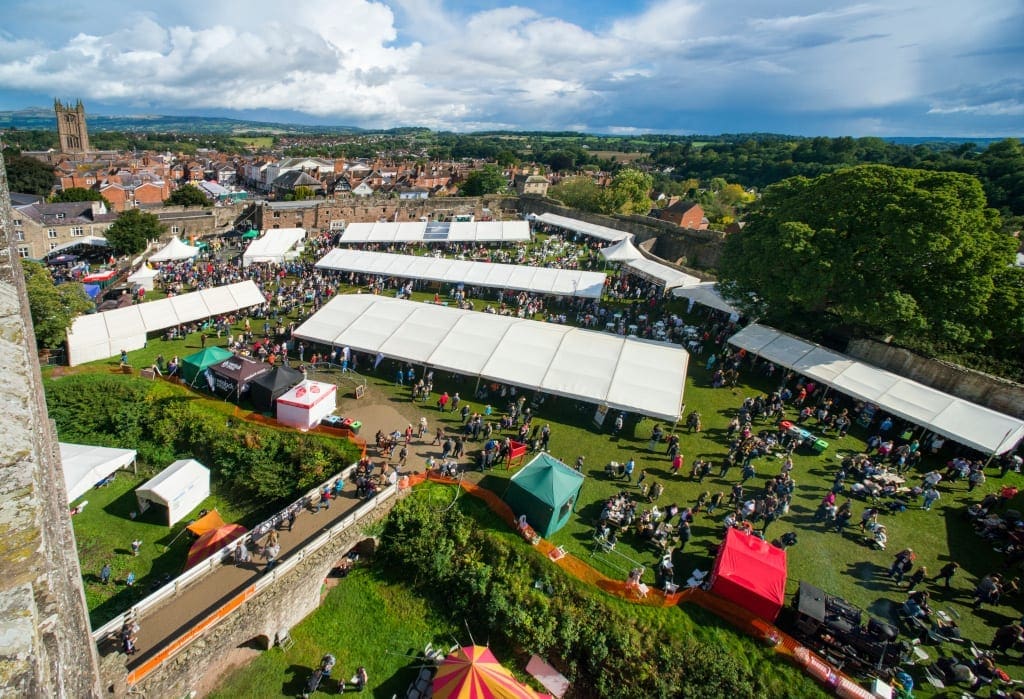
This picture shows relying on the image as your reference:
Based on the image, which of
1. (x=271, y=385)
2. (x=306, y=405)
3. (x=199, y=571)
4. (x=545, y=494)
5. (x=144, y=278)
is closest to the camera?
(x=199, y=571)

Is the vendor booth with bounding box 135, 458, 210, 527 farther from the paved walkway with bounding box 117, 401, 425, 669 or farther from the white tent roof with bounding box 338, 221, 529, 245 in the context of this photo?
the white tent roof with bounding box 338, 221, 529, 245

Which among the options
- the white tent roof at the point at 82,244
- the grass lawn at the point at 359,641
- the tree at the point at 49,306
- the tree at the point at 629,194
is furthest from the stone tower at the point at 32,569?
the tree at the point at 629,194

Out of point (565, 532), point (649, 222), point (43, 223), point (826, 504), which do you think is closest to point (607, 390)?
point (565, 532)

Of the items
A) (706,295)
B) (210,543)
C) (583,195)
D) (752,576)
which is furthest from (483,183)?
(752,576)

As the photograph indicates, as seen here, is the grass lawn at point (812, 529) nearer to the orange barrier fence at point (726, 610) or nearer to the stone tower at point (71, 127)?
the orange barrier fence at point (726, 610)

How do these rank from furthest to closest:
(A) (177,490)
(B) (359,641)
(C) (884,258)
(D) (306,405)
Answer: (C) (884,258) → (D) (306,405) → (A) (177,490) → (B) (359,641)

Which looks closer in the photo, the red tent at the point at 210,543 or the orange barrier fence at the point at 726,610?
the orange barrier fence at the point at 726,610

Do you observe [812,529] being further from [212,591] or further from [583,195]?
[583,195]
